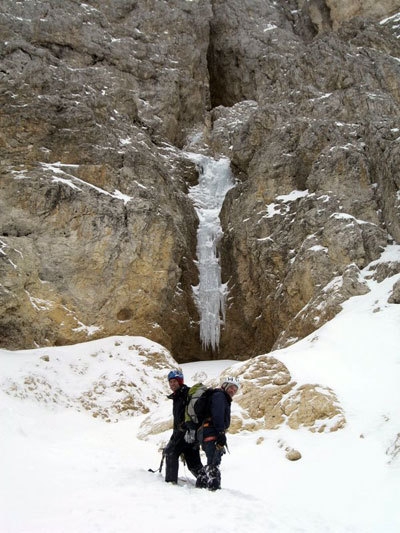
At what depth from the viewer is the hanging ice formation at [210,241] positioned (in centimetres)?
2272

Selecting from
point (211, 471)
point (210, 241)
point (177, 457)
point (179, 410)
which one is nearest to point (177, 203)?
point (210, 241)

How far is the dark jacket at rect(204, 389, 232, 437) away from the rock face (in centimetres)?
1019

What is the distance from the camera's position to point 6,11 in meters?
32.8

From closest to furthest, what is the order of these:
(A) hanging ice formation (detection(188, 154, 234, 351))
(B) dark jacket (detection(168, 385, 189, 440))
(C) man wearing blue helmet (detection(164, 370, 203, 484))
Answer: (C) man wearing blue helmet (detection(164, 370, 203, 484)) → (B) dark jacket (detection(168, 385, 189, 440)) → (A) hanging ice formation (detection(188, 154, 234, 351))

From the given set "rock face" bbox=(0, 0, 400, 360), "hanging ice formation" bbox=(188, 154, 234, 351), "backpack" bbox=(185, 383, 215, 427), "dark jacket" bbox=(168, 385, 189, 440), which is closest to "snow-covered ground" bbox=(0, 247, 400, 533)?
"dark jacket" bbox=(168, 385, 189, 440)

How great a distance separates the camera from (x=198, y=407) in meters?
6.40

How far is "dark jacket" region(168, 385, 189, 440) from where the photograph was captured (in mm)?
6730

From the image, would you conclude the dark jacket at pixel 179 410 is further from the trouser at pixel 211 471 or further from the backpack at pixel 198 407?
the trouser at pixel 211 471

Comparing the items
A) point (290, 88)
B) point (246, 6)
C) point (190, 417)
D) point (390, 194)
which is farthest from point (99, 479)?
point (246, 6)

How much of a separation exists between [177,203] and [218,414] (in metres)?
18.9

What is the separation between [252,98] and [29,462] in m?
36.1

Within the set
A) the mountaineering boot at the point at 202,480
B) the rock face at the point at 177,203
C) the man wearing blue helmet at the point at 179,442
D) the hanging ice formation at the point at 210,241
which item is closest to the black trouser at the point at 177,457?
the man wearing blue helmet at the point at 179,442

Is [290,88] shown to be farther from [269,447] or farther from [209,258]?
[269,447]

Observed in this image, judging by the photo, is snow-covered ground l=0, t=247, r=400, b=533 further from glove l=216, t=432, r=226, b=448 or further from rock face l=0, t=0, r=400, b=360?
rock face l=0, t=0, r=400, b=360
